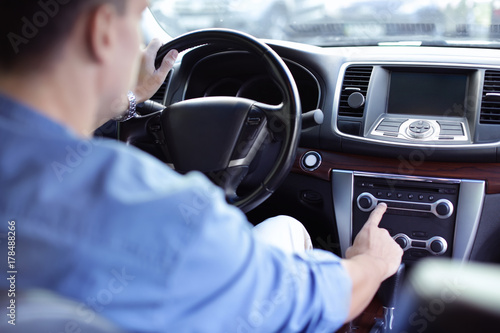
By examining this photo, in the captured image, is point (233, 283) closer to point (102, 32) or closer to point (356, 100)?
point (102, 32)

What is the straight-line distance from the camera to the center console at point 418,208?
5.82ft

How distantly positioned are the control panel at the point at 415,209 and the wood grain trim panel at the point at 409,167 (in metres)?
0.03

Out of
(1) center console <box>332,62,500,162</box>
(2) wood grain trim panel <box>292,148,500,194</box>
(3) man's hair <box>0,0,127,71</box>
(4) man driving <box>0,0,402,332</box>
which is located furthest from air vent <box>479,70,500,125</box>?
(3) man's hair <box>0,0,127,71</box>

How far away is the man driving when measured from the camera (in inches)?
23.4

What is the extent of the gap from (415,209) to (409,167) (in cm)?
14

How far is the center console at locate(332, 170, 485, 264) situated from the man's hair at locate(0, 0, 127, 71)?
1.33 meters

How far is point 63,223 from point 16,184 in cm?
7

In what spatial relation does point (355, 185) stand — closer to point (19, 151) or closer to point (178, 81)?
point (178, 81)

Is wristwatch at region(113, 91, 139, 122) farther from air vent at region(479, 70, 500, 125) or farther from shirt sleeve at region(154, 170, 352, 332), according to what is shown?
air vent at region(479, 70, 500, 125)

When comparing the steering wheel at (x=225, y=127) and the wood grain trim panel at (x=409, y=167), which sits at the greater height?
the steering wheel at (x=225, y=127)

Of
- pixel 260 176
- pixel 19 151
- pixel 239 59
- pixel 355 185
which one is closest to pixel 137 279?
pixel 19 151

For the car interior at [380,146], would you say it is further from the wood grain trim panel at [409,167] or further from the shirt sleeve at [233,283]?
the shirt sleeve at [233,283]

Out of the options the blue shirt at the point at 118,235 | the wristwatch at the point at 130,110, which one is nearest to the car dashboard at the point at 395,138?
the wristwatch at the point at 130,110

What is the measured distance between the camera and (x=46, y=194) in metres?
0.59
